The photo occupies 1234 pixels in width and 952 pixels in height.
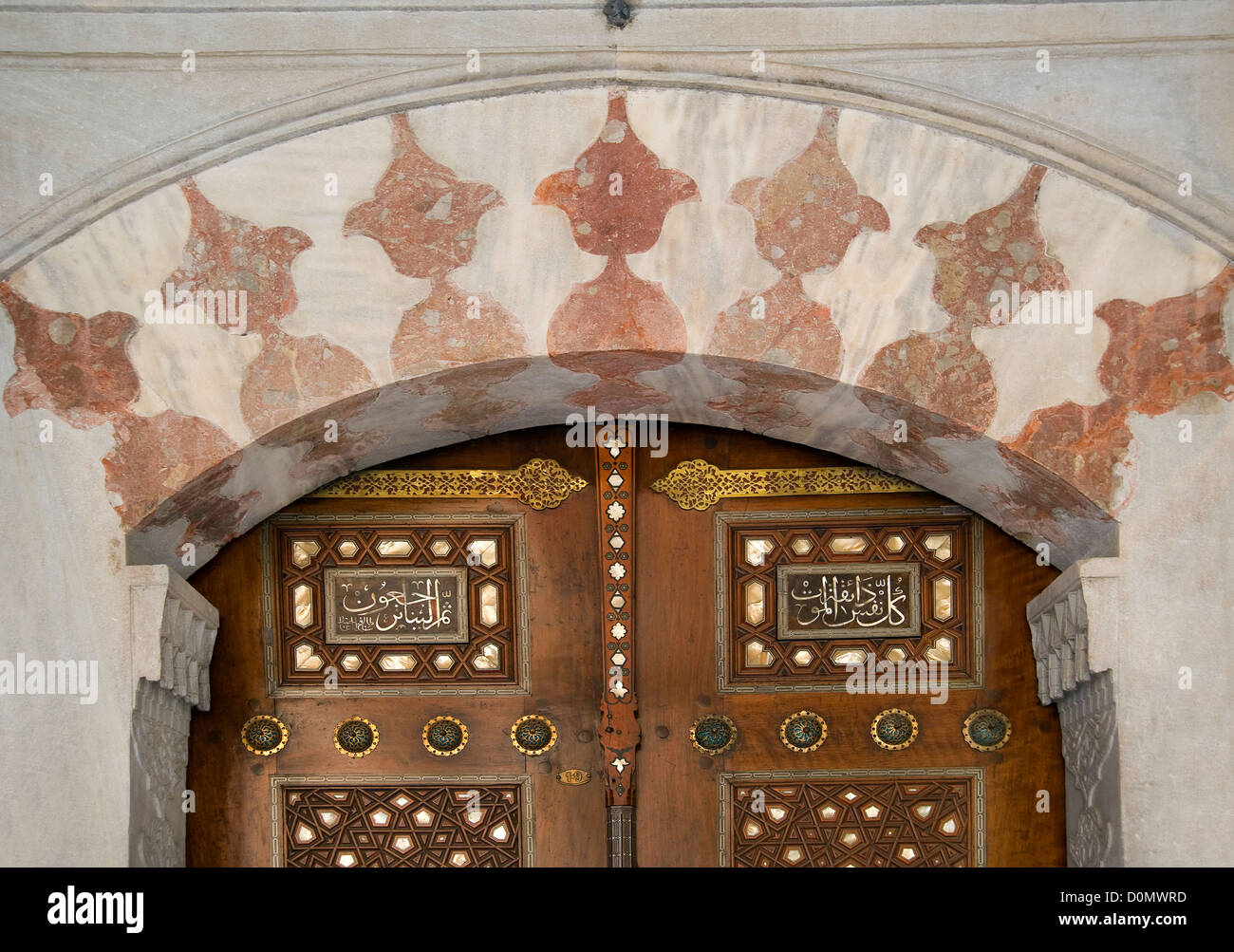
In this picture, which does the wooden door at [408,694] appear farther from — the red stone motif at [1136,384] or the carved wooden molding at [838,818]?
the red stone motif at [1136,384]

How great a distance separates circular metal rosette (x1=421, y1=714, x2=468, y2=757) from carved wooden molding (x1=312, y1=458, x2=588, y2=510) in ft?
2.10

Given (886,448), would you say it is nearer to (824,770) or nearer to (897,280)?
(897,280)

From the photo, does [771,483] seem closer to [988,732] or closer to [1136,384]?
[988,732]

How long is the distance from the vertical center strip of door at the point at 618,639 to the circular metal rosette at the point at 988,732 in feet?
3.07

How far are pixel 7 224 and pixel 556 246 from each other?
1.38 m

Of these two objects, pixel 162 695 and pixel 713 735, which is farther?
pixel 713 735

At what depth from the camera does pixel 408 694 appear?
4.02m

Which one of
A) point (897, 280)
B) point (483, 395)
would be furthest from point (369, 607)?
point (897, 280)

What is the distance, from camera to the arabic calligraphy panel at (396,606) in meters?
4.03

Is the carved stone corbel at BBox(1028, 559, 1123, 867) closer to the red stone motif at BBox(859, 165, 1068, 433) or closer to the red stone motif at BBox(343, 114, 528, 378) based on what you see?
the red stone motif at BBox(859, 165, 1068, 433)

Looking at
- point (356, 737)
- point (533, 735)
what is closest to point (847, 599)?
point (533, 735)

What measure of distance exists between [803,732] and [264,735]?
1.52m

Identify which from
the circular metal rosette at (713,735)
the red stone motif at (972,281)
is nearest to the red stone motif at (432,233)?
the red stone motif at (972,281)

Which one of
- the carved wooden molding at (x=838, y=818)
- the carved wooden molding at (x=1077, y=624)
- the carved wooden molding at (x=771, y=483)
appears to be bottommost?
the carved wooden molding at (x=838, y=818)
